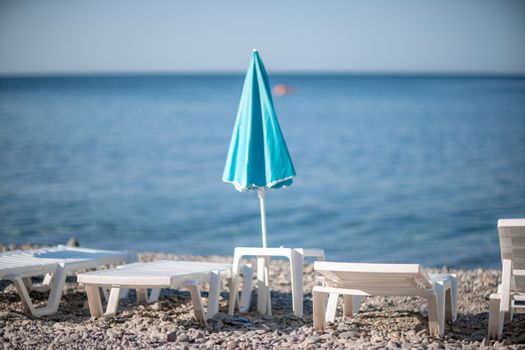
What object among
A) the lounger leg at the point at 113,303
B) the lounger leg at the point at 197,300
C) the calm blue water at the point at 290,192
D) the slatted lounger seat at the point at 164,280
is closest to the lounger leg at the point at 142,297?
the slatted lounger seat at the point at 164,280

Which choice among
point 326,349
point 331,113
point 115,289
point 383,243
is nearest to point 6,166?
point 383,243

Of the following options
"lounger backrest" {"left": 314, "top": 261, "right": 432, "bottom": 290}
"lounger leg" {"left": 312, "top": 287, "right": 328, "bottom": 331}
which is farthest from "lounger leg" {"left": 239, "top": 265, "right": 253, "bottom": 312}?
"lounger backrest" {"left": 314, "top": 261, "right": 432, "bottom": 290}

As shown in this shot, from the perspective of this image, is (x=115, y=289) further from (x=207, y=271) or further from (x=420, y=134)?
(x=420, y=134)

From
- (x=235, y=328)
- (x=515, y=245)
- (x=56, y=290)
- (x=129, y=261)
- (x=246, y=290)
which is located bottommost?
(x=235, y=328)

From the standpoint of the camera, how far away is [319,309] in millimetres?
4812

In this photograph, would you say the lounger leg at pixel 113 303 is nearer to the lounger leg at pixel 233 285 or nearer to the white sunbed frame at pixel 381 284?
the lounger leg at pixel 233 285

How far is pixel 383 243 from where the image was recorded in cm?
1192

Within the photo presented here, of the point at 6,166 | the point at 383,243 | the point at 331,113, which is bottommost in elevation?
the point at 383,243

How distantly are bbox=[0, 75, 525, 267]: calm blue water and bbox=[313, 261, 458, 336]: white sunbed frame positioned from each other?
219 inches

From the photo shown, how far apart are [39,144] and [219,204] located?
529 inches

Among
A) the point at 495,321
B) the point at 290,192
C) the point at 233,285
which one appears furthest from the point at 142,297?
the point at 290,192

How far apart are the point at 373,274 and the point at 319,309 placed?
0.58 meters

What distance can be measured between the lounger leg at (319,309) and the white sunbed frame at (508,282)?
0.98 m

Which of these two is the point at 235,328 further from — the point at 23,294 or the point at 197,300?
the point at 23,294
